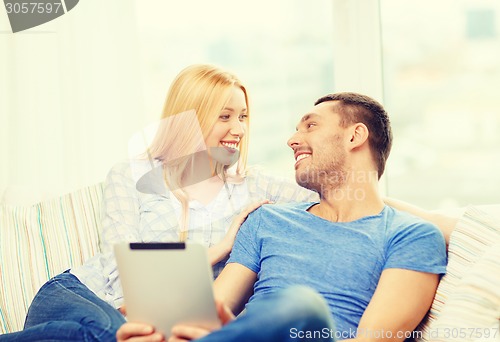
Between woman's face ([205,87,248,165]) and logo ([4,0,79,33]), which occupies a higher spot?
logo ([4,0,79,33])

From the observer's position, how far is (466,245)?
6.05 feet

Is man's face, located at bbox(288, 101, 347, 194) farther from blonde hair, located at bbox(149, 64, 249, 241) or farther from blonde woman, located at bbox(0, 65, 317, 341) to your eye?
blonde hair, located at bbox(149, 64, 249, 241)

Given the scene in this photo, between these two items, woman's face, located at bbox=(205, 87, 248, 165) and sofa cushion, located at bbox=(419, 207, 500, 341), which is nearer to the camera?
sofa cushion, located at bbox=(419, 207, 500, 341)

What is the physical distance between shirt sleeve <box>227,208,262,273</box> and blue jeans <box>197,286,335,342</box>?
60 cm

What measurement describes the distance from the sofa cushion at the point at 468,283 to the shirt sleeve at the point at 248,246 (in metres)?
0.49

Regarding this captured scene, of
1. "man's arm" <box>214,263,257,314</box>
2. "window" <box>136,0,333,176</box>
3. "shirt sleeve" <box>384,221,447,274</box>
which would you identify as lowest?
"man's arm" <box>214,263,257,314</box>

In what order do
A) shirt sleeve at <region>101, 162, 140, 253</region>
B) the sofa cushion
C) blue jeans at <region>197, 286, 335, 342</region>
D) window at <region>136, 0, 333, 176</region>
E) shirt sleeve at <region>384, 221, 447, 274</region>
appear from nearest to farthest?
1. blue jeans at <region>197, 286, 335, 342</region>
2. the sofa cushion
3. shirt sleeve at <region>384, 221, 447, 274</region>
4. shirt sleeve at <region>101, 162, 140, 253</region>
5. window at <region>136, 0, 333, 176</region>

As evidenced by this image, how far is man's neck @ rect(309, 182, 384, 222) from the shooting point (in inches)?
78.9

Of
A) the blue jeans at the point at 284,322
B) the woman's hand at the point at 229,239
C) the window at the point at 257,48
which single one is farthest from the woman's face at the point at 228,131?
the blue jeans at the point at 284,322

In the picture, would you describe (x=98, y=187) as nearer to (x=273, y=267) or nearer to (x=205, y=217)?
(x=205, y=217)

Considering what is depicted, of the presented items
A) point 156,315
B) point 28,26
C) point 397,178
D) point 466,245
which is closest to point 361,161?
point 466,245

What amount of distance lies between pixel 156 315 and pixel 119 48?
5.42 feet

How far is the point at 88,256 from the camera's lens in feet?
7.53

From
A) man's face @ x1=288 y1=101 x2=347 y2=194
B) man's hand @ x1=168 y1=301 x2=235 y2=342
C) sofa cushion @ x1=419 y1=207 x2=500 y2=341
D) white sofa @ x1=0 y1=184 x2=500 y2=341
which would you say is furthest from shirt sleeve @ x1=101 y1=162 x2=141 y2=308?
sofa cushion @ x1=419 y1=207 x2=500 y2=341
